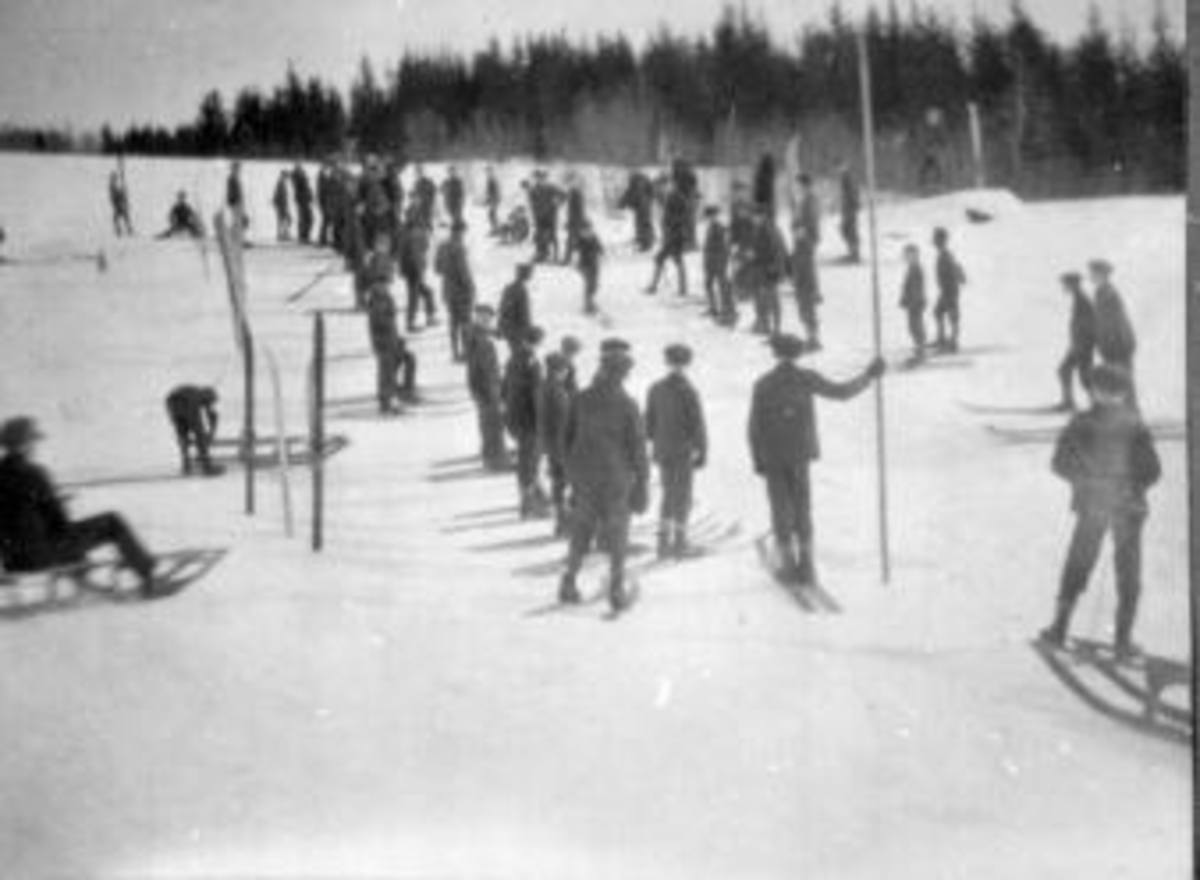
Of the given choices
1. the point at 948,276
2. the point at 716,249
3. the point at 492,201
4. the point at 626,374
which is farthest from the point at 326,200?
the point at 626,374

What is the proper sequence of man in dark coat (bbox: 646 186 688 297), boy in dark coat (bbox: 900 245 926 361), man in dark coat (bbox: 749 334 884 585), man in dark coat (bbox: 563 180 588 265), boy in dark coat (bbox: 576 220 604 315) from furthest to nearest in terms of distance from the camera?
1. man in dark coat (bbox: 563 180 588 265)
2. man in dark coat (bbox: 646 186 688 297)
3. boy in dark coat (bbox: 576 220 604 315)
4. boy in dark coat (bbox: 900 245 926 361)
5. man in dark coat (bbox: 749 334 884 585)

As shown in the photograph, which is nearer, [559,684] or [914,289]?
[559,684]

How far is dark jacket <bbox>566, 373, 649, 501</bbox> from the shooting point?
618 centimetres

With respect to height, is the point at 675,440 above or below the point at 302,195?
below

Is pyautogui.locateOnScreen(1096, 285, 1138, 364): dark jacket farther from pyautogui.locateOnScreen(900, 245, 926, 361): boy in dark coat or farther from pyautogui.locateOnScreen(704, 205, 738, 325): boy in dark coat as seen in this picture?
pyautogui.locateOnScreen(704, 205, 738, 325): boy in dark coat

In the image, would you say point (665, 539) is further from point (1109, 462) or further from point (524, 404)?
point (1109, 462)

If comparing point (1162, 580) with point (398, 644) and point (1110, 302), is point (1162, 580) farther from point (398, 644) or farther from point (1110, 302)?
point (398, 644)

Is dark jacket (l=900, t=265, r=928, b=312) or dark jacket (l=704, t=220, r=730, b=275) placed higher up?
dark jacket (l=704, t=220, r=730, b=275)

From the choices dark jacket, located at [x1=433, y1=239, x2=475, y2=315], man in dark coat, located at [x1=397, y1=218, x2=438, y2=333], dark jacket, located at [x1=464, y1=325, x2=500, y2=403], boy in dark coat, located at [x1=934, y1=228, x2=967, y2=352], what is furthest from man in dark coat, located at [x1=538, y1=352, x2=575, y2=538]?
man in dark coat, located at [x1=397, y1=218, x2=438, y2=333]

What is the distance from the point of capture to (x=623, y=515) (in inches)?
244

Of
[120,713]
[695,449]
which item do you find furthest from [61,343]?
[695,449]

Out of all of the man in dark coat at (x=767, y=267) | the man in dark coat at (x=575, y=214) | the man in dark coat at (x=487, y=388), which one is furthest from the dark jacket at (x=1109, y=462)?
the man in dark coat at (x=575, y=214)

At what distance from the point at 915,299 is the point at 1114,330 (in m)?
4.42

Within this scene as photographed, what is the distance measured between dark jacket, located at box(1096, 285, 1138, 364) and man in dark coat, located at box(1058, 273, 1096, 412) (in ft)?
0.29
